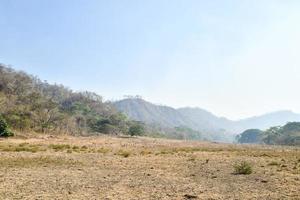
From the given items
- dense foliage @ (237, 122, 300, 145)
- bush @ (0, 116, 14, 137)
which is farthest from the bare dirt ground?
dense foliage @ (237, 122, 300, 145)

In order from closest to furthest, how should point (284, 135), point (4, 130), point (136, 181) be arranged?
point (136, 181) < point (4, 130) < point (284, 135)

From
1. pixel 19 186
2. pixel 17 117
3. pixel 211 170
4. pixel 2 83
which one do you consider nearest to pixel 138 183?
pixel 19 186

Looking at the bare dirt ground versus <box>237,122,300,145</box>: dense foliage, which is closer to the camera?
the bare dirt ground

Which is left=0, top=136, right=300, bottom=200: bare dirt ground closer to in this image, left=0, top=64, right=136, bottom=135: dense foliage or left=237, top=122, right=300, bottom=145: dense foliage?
left=0, top=64, right=136, bottom=135: dense foliage

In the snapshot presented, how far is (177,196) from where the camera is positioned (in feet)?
52.4

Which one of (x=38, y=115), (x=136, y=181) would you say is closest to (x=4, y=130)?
(x=38, y=115)

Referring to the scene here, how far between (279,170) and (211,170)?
4.58 m

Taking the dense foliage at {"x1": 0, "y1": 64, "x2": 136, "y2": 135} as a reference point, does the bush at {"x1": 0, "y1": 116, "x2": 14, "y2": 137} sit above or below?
below

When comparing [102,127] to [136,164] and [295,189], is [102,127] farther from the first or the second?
[295,189]

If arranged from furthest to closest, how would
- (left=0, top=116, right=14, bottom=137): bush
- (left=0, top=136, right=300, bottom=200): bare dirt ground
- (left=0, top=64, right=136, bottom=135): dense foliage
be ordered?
(left=0, top=64, right=136, bottom=135): dense foliage < (left=0, top=116, right=14, bottom=137): bush < (left=0, top=136, right=300, bottom=200): bare dirt ground

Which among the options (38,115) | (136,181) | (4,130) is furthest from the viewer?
(38,115)

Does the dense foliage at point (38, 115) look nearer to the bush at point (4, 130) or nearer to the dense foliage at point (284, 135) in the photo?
the bush at point (4, 130)

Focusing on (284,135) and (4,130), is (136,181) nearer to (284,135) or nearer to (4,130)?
(4,130)

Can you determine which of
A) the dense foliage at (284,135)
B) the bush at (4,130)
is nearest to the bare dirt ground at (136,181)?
the bush at (4,130)
